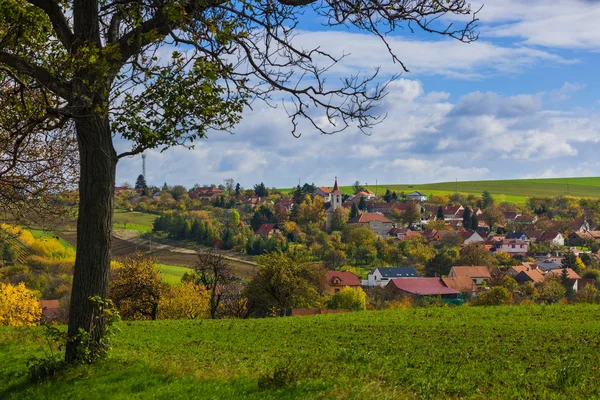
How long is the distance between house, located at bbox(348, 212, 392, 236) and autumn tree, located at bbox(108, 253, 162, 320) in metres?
137

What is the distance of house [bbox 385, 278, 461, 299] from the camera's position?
8569 centimetres

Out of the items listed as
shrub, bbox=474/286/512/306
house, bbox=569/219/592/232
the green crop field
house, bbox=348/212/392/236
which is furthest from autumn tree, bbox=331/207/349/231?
the green crop field

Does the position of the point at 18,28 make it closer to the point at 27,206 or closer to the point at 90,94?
the point at 90,94


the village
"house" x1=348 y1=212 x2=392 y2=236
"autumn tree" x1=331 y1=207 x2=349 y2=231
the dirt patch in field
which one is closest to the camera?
the village

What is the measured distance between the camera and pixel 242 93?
10.5 metres

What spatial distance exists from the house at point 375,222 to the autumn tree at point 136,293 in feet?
451

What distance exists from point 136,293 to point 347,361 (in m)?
28.8

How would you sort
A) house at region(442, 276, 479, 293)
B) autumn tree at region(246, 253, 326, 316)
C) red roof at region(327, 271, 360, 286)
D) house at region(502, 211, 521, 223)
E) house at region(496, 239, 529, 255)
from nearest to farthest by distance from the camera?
autumn tree at region(246, 253, 326, 316) → red roof at region(327, 271, 360, 286) → house at region(442, 276, 479, 293) → house at region(496, 239, 529, 255) → house at region(502, 211, 521, 223)

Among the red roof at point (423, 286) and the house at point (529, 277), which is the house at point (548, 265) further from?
the red roof at point (423, 286)

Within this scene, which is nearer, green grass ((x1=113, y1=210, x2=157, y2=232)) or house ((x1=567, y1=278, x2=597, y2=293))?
house ((x1=567, y1=278, x2=597, y2=293))

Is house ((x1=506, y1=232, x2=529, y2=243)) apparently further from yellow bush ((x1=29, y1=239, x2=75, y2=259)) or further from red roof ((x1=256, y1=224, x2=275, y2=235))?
yellow bush ((x1=29, y1=239, x2=75, y2=259))

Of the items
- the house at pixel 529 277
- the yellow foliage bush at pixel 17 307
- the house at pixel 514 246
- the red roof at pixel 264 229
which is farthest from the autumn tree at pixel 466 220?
the yellow foliage bush at pixel 17 307

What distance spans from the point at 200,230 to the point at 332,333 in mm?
128051

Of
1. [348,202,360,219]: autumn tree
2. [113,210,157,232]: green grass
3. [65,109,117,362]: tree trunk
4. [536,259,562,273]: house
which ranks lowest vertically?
[536,259,562,273]: house
